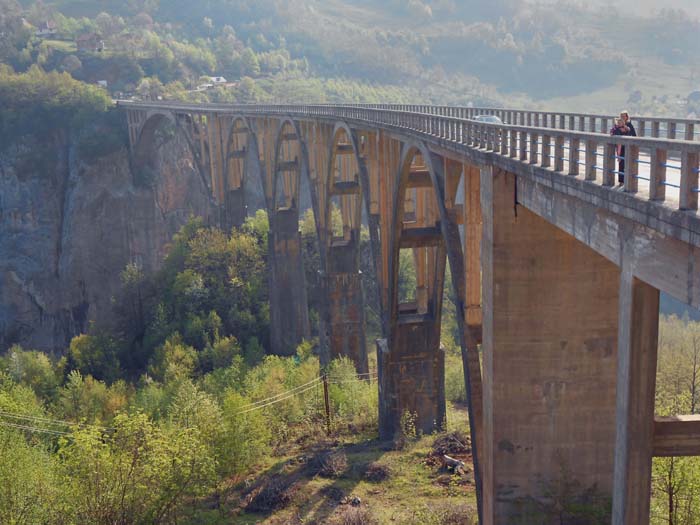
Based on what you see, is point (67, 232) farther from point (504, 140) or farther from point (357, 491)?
point (504, 140)

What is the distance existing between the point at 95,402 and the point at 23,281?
41.6 metres

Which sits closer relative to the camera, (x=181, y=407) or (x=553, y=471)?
(x=553, y=471)

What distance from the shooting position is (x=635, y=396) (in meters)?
10.1

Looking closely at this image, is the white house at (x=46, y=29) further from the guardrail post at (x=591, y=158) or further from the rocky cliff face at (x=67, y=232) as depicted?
the guardrail post at (x=591, y=158)

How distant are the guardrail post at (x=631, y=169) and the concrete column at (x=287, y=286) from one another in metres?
38.5

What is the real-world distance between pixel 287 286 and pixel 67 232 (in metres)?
37.4

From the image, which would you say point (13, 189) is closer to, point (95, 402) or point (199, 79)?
point (95, 402)

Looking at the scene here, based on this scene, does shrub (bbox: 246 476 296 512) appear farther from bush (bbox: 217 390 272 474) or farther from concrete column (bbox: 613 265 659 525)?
concrete column (bbox: 613 265 659 525)

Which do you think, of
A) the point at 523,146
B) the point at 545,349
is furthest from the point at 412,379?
the point at 523,146

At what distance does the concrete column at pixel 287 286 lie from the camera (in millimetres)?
48094

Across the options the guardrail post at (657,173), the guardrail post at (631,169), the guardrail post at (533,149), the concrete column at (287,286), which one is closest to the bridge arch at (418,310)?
the guardrail post at (533,149)

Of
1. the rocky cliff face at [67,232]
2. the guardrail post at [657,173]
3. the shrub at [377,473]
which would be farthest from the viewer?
the rocky cliff face at [67,232]

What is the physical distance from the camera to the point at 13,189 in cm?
7869

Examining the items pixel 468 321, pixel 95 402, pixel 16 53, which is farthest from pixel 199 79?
pixel 468 321
